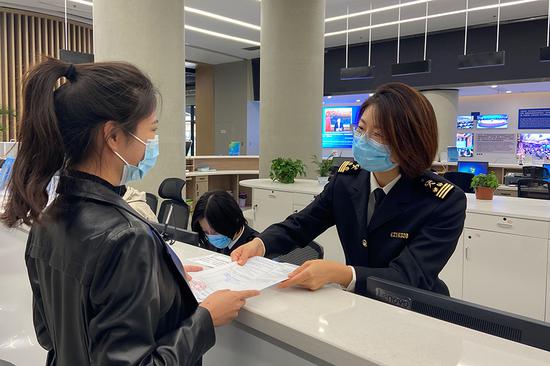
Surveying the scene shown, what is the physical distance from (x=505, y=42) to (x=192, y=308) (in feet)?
31.6

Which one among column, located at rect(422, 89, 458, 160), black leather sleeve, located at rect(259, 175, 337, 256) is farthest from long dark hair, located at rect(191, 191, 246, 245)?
column, located at rect(422, 89, 458, 160)

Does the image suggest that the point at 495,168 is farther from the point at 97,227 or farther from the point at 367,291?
the point at 97,227

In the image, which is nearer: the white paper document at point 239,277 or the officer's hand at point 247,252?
the white paper document at point 239,277

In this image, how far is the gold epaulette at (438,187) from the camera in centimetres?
140

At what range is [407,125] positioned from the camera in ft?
4.60

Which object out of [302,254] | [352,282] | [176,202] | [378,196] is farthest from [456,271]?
[352,282]

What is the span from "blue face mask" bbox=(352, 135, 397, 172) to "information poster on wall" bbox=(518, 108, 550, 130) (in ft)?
40.1

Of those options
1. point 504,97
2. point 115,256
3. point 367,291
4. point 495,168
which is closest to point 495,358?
point 367,291

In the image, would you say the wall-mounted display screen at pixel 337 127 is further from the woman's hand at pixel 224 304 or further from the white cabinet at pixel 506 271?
the woman's hand at pixel 224 304

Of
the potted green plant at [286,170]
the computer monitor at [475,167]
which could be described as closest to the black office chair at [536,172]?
the computer monitor at [475,167]

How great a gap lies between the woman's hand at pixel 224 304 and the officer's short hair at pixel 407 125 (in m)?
0.73

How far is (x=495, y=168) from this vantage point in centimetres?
852

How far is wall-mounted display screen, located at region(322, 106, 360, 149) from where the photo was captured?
Result: 1402 cm

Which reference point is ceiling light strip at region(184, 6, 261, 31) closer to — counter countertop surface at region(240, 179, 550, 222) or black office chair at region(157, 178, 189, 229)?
counter countertop surface at region(240, 179, 550, 222)
